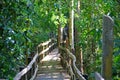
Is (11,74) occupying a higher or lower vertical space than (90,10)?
lower

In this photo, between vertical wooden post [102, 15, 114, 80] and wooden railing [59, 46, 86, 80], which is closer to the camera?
vertical wooden post [102, 15, 114, 80]

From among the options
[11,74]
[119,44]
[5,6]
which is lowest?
[11,74]

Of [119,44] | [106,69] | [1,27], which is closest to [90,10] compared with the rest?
[1,27]

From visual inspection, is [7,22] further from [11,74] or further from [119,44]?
[119,44]

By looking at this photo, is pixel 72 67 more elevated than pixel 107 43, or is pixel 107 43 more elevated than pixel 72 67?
pixel 107 43

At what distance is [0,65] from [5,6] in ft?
4.59

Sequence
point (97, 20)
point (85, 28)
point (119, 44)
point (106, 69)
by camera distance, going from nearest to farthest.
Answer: point (106, 69), point (119, 44), point (97, 20), point (85, 28)

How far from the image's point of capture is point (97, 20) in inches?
406

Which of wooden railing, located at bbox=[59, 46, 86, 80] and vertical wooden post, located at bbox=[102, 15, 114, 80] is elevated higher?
vertical wooden post, located at bbox=[102, 15, 114, 80]

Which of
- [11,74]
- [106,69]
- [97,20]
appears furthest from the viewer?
[97,20]

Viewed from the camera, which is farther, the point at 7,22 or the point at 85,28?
the point at 85,28

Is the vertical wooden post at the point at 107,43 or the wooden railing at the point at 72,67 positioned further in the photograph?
the wooden railing at the point at 72,67

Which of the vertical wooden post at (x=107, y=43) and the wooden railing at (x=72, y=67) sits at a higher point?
the vertical wooden post at (x=107, y=43)

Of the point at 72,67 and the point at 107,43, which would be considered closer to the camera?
the point at 107,43
